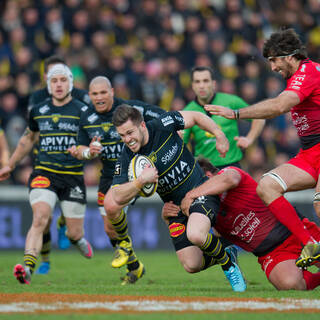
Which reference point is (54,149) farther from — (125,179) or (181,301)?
(181,301)

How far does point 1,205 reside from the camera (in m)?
14.5

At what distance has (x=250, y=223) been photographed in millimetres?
7695

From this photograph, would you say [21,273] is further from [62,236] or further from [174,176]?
[62,236]

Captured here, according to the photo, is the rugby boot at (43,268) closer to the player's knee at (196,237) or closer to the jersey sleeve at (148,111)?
the jersey sleeve at (148,111)

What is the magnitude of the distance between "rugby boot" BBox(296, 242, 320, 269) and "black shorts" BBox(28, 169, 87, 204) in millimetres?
3995

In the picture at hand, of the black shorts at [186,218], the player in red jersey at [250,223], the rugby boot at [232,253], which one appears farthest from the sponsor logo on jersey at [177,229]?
the rugby boot at [232,253]

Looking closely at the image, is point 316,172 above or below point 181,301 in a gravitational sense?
above

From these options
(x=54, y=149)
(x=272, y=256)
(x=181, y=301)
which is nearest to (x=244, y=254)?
(x=54, y=149)

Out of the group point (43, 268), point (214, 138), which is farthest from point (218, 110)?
point (43, 268)

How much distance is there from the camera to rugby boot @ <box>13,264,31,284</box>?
822 cm

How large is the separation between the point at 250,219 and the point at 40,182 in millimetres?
3263

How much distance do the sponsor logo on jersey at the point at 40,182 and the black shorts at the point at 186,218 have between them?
2253 millimetres

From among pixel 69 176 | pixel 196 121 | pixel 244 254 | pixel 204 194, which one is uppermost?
pixel 196 121

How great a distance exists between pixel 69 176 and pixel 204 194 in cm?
306
